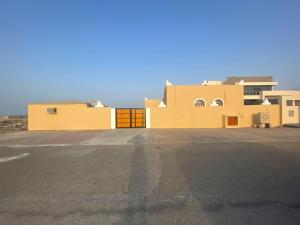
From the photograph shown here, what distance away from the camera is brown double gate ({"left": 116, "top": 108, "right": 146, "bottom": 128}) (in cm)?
2964

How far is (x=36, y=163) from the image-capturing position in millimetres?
8570

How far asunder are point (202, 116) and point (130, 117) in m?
9.20

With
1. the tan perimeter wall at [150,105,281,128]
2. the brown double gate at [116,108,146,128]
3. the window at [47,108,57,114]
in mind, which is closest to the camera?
the window at [47,108,57,114]

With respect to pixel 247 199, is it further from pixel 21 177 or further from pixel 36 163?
pixel 36 163

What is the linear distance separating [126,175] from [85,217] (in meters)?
2.74

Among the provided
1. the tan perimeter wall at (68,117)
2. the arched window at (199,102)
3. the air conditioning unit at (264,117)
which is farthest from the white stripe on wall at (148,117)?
the air conditioning unit at (264,117)

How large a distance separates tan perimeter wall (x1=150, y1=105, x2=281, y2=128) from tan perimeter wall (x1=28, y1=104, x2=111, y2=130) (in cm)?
691

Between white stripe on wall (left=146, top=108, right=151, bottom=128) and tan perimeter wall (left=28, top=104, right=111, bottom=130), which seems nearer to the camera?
tan perimeter wall (left=28, top=104, right=111, bottom=130)

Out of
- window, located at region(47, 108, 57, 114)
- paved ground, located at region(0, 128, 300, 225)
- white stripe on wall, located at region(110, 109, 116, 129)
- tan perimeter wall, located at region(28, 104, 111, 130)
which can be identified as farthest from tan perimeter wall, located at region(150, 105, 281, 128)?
paved ground, located at region(0, 128, 300, 225)

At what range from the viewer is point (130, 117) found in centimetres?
2972

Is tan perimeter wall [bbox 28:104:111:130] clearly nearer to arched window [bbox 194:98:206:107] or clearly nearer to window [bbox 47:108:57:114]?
window [bbox 47:108:57:114]

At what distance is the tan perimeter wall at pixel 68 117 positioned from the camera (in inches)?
1141

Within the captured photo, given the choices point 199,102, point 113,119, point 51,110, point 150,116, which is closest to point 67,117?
point 51,110

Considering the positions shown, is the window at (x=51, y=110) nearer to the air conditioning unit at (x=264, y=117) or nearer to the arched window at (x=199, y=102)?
the arched window at (x=199, y=102)
